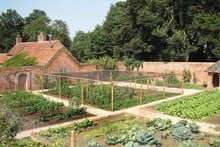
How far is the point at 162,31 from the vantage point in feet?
113

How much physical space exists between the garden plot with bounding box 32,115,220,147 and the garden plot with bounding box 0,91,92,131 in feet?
8.09

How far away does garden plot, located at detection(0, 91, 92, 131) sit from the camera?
17.2m

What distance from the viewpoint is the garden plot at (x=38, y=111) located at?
56.4ft

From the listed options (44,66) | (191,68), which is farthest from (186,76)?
(44,66)

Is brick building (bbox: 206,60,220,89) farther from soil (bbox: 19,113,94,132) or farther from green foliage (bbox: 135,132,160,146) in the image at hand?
green foliage (bbox: 135,132,160,146)

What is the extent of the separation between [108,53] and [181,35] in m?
11.9

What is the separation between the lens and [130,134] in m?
12.7

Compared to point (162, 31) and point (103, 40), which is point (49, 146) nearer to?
point (162, 31)

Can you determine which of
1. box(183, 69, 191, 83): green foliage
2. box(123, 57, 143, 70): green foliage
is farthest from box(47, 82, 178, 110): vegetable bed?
box(123, 57, 143, 70): green foliage

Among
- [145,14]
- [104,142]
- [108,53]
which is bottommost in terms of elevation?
[104,142]

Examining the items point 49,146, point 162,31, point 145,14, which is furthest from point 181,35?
point 49,146

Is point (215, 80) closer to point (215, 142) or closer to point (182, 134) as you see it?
point (182, 134)

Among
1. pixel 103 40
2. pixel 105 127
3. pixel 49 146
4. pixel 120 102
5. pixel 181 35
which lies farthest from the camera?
pixel 103 40

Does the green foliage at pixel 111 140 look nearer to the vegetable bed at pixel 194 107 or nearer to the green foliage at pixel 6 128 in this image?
the green foliage at pixel 6 128
